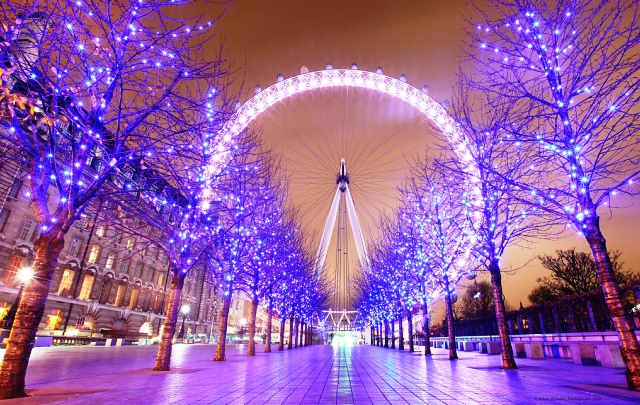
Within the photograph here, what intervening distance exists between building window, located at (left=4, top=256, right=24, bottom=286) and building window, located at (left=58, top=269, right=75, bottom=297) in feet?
22.2

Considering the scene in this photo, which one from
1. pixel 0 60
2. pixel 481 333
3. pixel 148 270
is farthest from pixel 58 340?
pixel 481 333

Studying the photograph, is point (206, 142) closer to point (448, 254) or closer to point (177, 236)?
point (177, 236)

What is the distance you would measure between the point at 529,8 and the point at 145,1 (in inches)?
445

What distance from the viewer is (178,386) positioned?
29.9 feet

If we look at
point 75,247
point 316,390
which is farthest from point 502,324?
point 75,247

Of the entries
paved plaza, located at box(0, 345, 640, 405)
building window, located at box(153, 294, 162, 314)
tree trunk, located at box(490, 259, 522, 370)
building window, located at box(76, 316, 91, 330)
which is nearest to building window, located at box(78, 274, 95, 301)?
building window, located at box(76, 316, 91, 330)

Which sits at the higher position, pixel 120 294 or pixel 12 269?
pixel 12 269

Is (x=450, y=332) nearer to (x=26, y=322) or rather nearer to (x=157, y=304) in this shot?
(x=26, y=322)

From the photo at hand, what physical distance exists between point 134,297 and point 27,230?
21.3m

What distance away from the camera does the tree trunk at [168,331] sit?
42.7 feet

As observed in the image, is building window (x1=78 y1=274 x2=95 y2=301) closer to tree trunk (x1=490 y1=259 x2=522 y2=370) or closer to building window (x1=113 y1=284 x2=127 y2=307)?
building window (x1=113 y1=284 x2=127 y2=307)

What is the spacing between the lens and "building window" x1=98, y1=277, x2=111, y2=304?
148 feet

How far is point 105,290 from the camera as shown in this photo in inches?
1805

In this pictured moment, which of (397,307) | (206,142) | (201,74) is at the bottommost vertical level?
(397,307)
